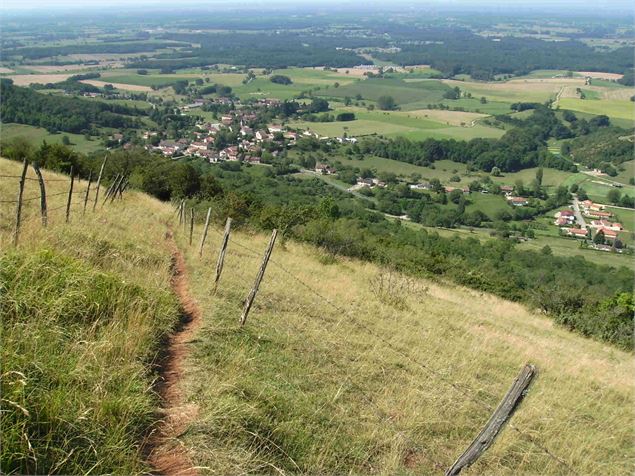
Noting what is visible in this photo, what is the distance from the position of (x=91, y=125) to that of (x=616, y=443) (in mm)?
78691

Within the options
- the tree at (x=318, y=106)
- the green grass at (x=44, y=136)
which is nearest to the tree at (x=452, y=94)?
the tree at (x=318, y=106)

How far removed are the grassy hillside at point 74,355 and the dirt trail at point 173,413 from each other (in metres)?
0.11

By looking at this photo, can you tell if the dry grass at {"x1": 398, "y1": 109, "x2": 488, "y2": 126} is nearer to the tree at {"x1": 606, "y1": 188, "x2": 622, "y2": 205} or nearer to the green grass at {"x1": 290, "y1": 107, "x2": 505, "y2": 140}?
the green grass at {"x1": 290, "y1": 107, "x2": 505, "y2": 140}

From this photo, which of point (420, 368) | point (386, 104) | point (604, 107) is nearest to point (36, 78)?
point (386, 104)

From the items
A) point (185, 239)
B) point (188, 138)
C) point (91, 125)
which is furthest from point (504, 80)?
point (185, 239)

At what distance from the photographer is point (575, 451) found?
5.01 metres

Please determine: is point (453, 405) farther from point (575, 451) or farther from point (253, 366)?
point (253, 366)

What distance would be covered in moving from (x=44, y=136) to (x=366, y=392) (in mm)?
65556

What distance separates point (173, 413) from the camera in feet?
12.4

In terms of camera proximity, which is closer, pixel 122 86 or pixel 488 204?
pixel 488 204

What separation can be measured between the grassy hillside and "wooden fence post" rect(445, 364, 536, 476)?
2.07 m

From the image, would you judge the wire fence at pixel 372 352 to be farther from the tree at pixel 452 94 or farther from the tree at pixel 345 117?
the tree at pixel 452 94

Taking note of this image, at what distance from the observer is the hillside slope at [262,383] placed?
130 inches

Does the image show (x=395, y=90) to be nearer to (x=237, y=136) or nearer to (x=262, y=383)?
(x=237, y=136)
